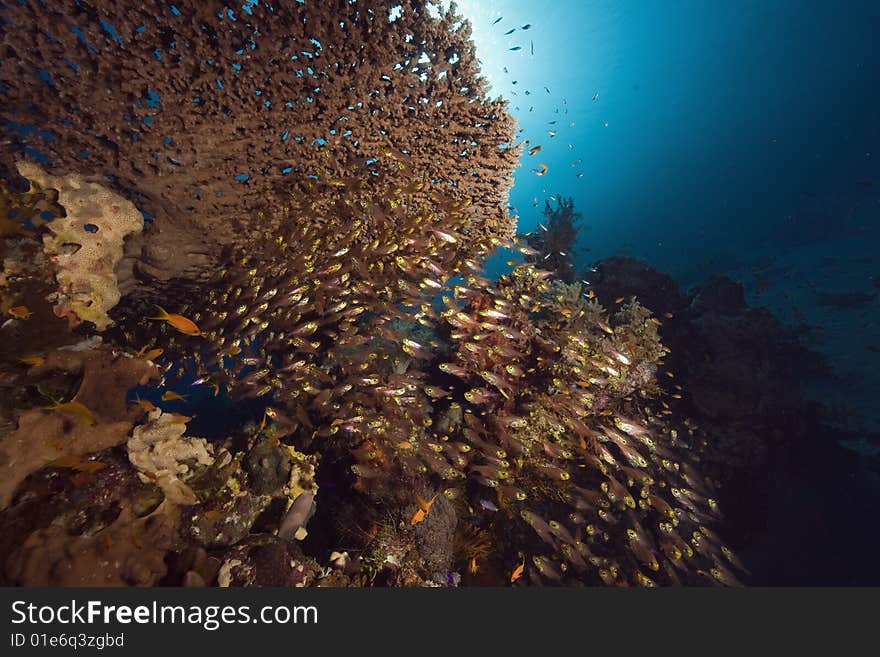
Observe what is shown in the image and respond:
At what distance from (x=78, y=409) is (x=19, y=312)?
133 cm

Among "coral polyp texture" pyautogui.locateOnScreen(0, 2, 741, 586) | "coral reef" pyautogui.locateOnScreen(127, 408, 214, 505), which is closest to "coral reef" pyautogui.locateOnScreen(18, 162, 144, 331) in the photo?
"coral polyp texture" pyautogui.locateOnScreen(0, 2, 741, 586)

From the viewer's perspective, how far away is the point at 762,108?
5909cm

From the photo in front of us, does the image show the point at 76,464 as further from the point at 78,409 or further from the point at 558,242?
the point at 558,242

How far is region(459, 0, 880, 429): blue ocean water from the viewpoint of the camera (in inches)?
943

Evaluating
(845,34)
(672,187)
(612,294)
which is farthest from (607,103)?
(612,294)

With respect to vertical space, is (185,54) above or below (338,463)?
above

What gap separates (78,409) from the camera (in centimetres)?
323

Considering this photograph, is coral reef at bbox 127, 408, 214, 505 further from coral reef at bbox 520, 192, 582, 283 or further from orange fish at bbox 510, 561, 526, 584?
coral reef at bbox 520, 192, 582, 283

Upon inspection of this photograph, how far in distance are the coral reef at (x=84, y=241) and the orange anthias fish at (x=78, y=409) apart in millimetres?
1536

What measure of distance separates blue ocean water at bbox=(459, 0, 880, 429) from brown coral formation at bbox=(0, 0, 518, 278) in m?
14.9

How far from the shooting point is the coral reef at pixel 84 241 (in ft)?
14.1

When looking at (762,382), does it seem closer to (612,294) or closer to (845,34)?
(612,294)

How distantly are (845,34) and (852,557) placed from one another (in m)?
64.1

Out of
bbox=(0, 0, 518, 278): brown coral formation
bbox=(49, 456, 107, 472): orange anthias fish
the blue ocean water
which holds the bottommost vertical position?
bbox=(49, 456, 107, 472): orange anthias fish
